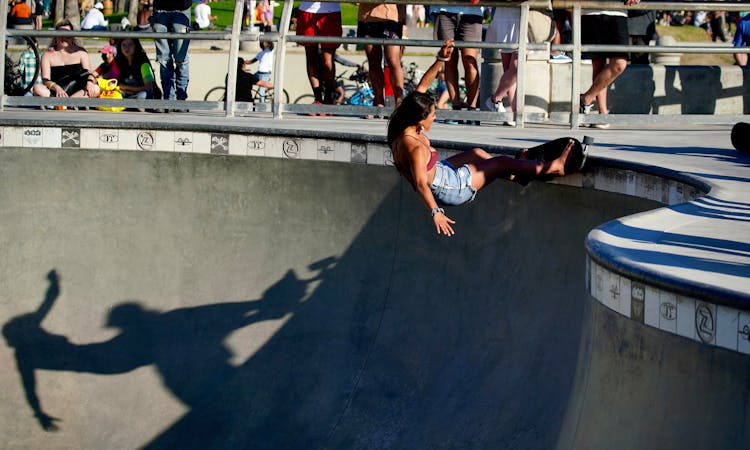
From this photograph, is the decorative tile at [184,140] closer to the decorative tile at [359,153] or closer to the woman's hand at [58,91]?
the decorative tile at [359,153]

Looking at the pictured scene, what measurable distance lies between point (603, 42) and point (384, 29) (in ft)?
6.64

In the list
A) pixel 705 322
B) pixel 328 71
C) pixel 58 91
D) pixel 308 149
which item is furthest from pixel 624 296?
pixel 58 91

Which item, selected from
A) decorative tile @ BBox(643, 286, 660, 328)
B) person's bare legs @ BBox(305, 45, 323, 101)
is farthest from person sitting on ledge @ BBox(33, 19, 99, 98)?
decorative tile @ BBox(643, 286, 660, 328)

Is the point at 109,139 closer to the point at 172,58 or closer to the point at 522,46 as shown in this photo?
the point at 172,58

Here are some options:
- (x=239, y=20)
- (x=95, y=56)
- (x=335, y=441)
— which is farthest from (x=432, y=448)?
(x=95, y=56)

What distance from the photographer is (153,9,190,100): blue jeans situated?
37.8 ft

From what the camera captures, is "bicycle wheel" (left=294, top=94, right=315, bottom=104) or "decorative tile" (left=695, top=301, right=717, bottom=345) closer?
"decorative tile" (left=695, top=301, right=717, bottom=345)

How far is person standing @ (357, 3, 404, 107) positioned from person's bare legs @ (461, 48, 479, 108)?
1.98 ft

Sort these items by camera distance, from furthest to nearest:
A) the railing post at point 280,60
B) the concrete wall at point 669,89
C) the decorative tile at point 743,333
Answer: the concrete wall at point 669,89 → the railing post at point 280,60 → the decorative tile at point 743,333

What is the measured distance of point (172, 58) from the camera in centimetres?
1164

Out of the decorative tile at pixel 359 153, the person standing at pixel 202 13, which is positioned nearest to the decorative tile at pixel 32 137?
the decorative tile at pixel 359 153

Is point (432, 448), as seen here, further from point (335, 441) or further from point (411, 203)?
point (411, 203)

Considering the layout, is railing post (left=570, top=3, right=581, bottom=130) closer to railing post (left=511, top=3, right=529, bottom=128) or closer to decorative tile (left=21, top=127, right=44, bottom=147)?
railing post (left=511, top=3, right=529, bottom=128)

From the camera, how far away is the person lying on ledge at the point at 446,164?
668 centimetres
